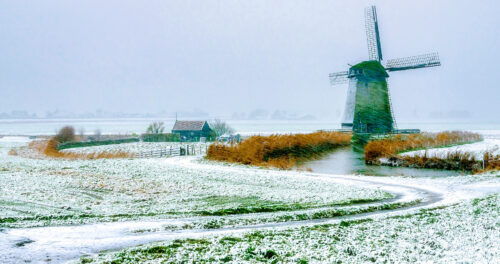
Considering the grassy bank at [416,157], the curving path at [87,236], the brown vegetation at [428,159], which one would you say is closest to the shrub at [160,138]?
the grassy bank at [416,157]

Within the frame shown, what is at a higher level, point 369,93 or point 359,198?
point 369,93

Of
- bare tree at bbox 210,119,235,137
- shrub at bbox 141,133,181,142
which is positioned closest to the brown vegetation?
shrub at bbox 141,133,181,142

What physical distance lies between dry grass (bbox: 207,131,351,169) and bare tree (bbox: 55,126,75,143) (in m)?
37.6

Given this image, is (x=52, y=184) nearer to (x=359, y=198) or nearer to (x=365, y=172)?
(x=359, y=198)

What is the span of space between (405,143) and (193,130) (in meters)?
39.8

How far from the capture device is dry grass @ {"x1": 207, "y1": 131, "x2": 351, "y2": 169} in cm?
3158

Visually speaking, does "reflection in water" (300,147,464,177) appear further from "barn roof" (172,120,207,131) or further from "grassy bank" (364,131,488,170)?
"barn roof" (172,120,207,131)

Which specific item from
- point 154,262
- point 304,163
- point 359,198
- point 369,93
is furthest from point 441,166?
point 154,262

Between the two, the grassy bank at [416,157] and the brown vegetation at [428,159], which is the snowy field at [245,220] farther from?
the grassy bank at [416,157]

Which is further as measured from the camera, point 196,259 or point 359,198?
point 359,198

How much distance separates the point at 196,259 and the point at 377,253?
328 cm

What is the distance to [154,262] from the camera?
7.20 m

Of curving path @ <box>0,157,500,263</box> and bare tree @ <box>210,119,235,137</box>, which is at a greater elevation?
bare tree @ <box>210,119,235,137</box>

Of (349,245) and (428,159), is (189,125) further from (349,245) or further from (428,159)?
(349,245)
